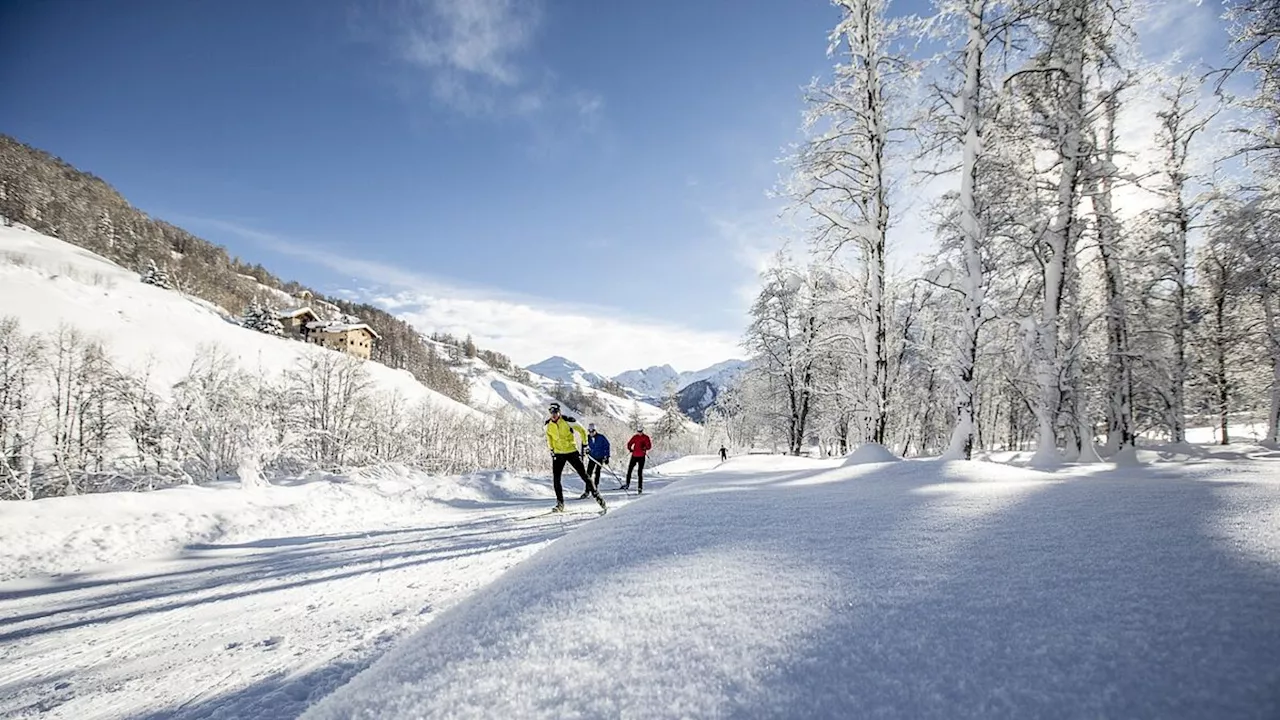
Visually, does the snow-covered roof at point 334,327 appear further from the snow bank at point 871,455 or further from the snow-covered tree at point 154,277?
the snow bank at point 871,455

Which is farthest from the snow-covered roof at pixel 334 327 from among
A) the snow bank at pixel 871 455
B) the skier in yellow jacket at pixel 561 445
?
the snow bank at pixel 871 455

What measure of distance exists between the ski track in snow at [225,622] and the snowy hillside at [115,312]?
40913 millimetres

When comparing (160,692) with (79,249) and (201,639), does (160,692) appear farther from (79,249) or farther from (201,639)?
(79,249)

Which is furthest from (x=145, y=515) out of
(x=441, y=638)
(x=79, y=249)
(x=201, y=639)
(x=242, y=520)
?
(x=79, y=249)

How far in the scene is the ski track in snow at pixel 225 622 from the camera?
2980 mm

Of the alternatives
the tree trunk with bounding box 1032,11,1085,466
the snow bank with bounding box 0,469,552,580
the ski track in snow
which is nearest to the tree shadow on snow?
the ski track in snow

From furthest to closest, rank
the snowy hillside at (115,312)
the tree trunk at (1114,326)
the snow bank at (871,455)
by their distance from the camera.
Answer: the snowy hillside at (115,312) < the tree trunk at (1114,326) < the snow bank at (871,455)

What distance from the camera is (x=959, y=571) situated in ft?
6.03

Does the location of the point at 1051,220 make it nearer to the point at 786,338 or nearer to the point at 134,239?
the point at 786,338

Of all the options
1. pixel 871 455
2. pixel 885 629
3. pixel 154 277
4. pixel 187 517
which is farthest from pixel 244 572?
pixel 154 277

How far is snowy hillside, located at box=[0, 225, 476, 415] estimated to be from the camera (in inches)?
1464

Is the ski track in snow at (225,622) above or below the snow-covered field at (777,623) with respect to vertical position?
below

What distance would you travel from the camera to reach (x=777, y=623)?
1.51 metres

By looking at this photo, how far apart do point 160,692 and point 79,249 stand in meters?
100
